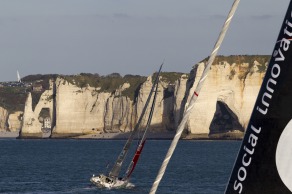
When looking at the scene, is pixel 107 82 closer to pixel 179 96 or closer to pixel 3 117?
pixel 179 96

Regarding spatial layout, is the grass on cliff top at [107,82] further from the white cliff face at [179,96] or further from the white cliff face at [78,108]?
the white cliff face at [179,96]

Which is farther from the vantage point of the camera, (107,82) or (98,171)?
(107,82)

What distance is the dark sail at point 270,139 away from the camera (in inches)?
313

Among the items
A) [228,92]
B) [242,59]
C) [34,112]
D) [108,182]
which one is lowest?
[34,112]

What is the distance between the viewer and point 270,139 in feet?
26.4

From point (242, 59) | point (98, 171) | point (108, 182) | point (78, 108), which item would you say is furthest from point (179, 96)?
point (108, 182)

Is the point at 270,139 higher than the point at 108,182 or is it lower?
higher

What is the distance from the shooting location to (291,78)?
8.04 meters

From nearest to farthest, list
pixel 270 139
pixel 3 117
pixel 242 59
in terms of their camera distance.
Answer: pixel 270 139
pixel 242 59
pixel 3 117

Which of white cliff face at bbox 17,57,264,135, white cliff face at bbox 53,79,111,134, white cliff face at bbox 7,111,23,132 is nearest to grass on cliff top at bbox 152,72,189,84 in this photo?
white cliff face at bbox 17,57,264,135

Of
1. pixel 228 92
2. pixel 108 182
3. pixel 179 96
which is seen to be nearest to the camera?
pixel 108 182

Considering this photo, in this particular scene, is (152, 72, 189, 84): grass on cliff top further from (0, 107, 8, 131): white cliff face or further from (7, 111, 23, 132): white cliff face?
(0, 107, 8, 131): white cliff face

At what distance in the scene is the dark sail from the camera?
313 inches

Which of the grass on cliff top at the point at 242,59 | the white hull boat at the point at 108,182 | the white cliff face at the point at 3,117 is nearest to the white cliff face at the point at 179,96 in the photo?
the grass on cliff top at the point at 242,59
